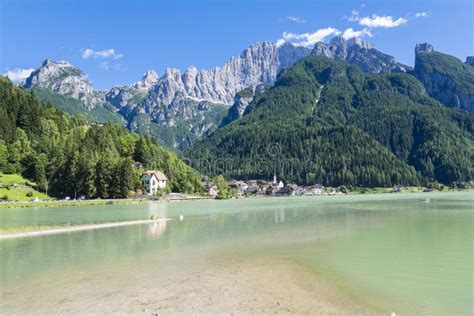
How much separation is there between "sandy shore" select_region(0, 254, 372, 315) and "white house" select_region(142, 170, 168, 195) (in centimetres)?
12461

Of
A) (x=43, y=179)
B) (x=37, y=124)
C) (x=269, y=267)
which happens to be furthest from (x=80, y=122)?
(x=269, y=267)

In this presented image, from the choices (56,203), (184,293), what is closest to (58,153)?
(56,203)

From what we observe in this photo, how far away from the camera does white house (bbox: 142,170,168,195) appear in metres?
148

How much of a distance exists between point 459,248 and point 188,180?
146808 mm

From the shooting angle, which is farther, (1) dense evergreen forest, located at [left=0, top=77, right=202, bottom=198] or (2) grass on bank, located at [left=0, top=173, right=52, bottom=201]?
(1) dense evergreen forest, located at [left=0, top=77, right=202, bottom=198]

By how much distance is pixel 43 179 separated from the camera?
385 ft

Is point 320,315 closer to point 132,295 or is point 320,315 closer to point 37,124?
point 132,295

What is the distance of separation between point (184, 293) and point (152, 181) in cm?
13463

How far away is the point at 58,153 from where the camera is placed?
4924 inches

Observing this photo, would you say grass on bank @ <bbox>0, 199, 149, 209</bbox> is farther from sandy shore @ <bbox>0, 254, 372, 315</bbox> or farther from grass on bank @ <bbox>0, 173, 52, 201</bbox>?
sandy shore @ <bbox>0, 254, 372, 315</bbox>

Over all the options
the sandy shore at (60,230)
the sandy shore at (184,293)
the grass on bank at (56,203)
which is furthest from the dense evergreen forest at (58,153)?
the sandy shore at (184,293)

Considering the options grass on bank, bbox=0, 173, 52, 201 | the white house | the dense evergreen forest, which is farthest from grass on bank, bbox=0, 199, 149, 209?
the white house

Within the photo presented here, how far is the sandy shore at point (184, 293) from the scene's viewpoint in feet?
55.7

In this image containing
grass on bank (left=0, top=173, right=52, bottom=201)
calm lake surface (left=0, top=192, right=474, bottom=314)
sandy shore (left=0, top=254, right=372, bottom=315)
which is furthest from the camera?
grass on bank (left=0, top=173, right=52, bottom=201)
